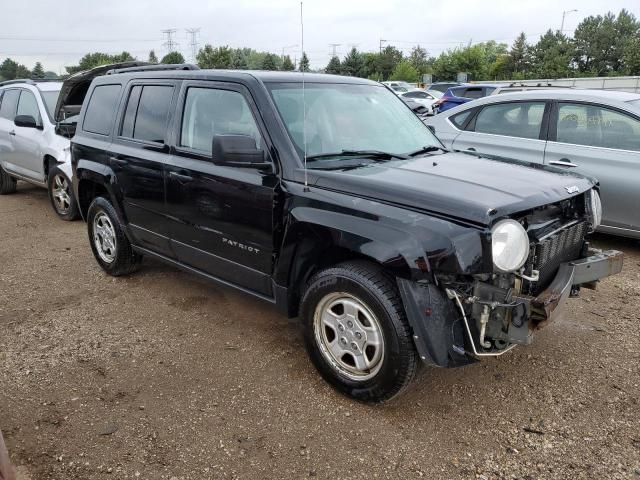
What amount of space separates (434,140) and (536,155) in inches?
87.0

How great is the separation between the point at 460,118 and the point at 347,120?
137 inches

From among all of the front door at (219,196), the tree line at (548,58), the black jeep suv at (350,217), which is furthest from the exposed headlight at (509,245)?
the tree line at (548,58)

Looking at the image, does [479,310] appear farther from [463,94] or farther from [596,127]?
[463,94]

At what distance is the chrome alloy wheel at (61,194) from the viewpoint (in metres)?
7.29

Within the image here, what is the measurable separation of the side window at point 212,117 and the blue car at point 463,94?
46.1 feet

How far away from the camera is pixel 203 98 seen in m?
3.86

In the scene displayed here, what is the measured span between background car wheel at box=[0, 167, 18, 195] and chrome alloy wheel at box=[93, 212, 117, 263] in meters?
5.19

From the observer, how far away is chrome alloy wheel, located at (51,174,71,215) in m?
7.29

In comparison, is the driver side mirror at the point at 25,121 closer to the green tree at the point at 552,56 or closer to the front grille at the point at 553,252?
the front grille at the point at 553,252

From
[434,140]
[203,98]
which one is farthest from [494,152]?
[203,98]

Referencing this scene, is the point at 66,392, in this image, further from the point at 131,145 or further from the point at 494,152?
the point at 494,152

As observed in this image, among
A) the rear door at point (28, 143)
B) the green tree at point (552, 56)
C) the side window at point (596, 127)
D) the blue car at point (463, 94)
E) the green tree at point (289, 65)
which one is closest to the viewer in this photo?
the green tree at point (289, 65)

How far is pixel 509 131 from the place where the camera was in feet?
20.4

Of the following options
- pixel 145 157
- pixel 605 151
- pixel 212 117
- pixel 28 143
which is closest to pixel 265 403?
pixel 212 117
